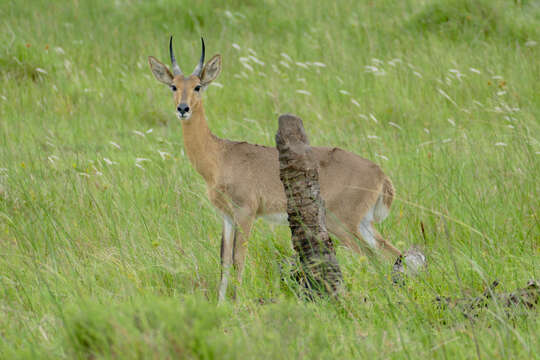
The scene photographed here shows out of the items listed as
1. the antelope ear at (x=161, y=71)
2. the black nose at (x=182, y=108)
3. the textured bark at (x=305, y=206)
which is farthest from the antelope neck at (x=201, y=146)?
the textured bark at (x=305, y=206)

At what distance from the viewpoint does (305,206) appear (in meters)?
3.94

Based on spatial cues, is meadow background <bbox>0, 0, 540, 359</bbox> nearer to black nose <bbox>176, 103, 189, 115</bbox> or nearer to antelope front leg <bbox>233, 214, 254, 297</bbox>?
antelope front leg <bbox>233, 214, 254, 297</bbox>

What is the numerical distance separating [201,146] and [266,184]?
0.59m

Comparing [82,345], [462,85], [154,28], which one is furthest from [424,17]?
[82,345]

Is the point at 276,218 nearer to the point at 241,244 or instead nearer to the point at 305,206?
the point at 241,244

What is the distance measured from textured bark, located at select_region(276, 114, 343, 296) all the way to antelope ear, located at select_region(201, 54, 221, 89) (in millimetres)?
2128

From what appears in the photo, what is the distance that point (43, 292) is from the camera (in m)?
4.06

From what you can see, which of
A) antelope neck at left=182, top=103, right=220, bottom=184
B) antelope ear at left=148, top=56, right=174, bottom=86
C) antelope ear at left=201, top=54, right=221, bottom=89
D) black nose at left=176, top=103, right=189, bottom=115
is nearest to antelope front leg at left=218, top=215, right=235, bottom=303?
antelope neck at left=182, top=103, right=220, bottom=184

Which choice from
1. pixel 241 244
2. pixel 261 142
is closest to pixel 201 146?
pixel 241 244

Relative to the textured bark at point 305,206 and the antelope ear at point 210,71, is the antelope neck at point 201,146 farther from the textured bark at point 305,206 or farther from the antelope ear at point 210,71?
the textured bark at point 305,206

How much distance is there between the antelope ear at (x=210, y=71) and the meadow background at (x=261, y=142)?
3.06ft

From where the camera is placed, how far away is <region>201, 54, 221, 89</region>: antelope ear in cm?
593

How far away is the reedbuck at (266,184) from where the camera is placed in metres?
5.34

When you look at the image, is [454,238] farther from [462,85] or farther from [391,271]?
[462,85]
